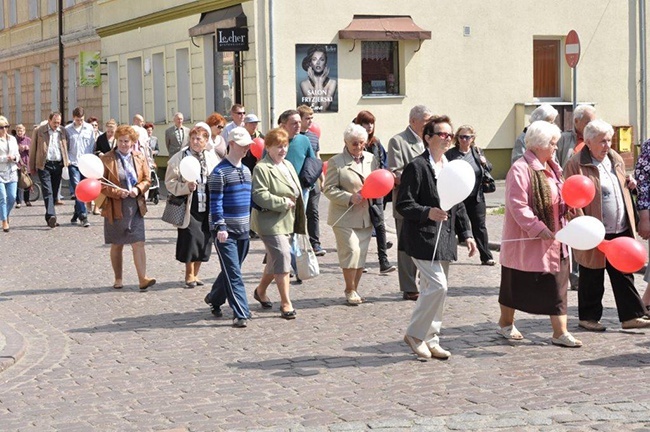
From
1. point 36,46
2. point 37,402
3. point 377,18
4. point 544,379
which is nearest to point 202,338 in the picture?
point 37,402

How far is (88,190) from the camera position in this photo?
13867mm

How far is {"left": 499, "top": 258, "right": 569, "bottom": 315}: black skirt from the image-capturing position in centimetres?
1009

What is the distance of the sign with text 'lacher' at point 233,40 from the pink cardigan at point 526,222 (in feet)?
65.9

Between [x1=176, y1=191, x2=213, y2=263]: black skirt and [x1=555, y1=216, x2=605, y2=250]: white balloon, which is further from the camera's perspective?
[x1=176, y1=191, x2=213, y2=263]: black skirt

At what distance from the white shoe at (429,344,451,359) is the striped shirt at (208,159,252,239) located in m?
2.59

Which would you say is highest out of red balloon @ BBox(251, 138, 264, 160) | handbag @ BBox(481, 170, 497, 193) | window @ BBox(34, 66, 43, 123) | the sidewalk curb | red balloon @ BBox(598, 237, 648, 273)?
window @ BBox(34, 66, 43, 123)

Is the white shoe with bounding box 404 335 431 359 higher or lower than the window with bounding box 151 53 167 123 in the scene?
lower

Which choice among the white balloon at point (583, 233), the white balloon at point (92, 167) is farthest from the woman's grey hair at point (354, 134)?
the white balloon at point (583, 233)

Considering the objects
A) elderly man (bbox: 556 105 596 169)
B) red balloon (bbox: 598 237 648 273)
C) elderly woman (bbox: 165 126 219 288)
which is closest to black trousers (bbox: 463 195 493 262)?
elderly man (bbox: 556 105 596 169)

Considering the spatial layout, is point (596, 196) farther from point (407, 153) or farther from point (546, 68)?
point (546, 68)

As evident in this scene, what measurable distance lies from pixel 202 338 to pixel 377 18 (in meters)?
19.7

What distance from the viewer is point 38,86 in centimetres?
5019

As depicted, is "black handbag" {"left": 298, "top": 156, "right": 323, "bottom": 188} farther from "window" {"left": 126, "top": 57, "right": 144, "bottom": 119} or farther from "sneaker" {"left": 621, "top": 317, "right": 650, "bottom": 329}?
"window" {"left": 126, "top": 57, "right": 144, "bottom": 119}

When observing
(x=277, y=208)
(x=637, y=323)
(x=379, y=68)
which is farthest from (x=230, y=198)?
(x=379, y=68)
